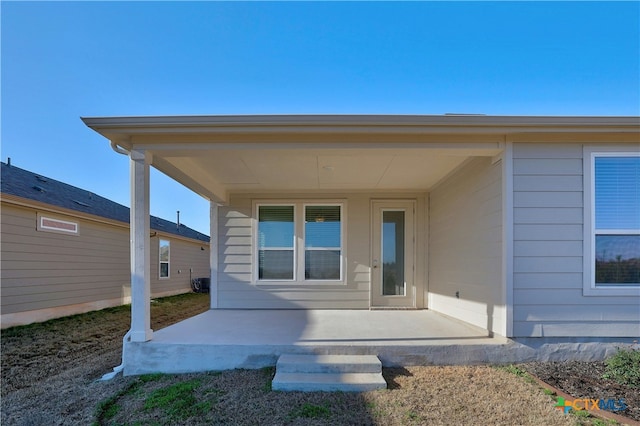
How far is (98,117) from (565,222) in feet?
16.5

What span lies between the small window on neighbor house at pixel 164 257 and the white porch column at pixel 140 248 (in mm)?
8684

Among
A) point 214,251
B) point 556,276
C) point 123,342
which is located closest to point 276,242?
point 214,251

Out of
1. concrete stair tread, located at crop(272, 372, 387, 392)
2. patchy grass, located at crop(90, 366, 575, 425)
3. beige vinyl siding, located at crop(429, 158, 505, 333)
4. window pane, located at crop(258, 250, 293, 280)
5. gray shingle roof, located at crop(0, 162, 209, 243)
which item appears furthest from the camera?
gray shingle roof, located at crop(0, 162, 209, 243)

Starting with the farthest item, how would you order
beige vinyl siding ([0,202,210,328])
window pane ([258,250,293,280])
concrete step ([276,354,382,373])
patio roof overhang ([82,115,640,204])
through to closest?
window pane ([258,250,293,280])
beige vinyl siding ([0,202,210,328])
patio roof overhang ([82,115,640,204])
concrete step ([276,354,382,373])

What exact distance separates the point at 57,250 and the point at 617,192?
32.6 feet

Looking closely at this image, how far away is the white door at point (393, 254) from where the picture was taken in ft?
20.1

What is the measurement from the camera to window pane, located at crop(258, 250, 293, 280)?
6.26 meters

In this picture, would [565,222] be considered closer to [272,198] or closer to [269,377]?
[269,377]

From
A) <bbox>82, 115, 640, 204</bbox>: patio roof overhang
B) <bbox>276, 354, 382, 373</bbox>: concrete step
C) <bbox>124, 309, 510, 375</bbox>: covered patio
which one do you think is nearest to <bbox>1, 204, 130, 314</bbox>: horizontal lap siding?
<bbox>124, 309, 510, 375</bbox>: covered patio

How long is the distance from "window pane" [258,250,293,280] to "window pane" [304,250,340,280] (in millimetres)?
335

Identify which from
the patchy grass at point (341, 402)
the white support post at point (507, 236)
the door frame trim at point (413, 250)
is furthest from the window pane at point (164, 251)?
the white support post at point (507, 236)

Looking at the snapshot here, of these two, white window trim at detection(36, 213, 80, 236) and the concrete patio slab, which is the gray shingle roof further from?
the concrete patio slab

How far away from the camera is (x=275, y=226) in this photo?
636 cm

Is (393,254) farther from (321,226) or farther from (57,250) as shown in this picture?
(57,250)
